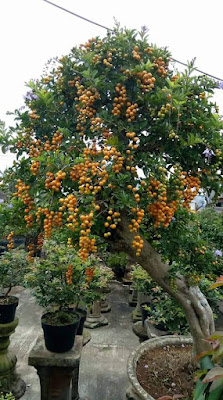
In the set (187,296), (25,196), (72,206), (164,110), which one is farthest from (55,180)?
(187,296)

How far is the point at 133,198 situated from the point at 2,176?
0.90 meters

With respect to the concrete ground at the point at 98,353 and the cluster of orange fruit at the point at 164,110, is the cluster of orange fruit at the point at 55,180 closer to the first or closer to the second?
the cluster of orange fruit at the point at 164,110

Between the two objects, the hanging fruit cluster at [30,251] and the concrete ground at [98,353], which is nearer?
the hanging fruit cluster at [30,251]

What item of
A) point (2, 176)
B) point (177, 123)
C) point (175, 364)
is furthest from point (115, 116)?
point (175, 364)

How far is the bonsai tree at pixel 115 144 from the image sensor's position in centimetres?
153

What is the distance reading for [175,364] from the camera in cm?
249

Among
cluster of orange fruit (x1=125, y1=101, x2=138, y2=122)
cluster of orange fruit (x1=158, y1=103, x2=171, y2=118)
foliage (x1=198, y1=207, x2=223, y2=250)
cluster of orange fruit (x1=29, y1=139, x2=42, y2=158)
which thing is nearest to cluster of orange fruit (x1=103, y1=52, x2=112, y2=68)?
cluster of orange fruit (x1=125, y1=101, x2=138, y2=122)

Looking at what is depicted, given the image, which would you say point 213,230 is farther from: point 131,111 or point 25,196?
point 25,196

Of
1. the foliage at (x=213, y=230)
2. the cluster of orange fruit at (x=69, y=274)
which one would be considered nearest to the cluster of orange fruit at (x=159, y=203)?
the cluster of orange fruit at (x=69, y=274)

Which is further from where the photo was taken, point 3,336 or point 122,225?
point 3,336

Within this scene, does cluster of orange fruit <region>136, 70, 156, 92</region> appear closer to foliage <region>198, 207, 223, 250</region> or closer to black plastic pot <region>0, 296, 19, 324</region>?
black plastic pot <region>0, 296, 19, 324</region>

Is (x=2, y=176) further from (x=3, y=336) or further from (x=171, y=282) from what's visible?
(x=3, y=336)

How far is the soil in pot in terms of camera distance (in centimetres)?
221

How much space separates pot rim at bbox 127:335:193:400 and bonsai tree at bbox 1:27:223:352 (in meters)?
0.95
